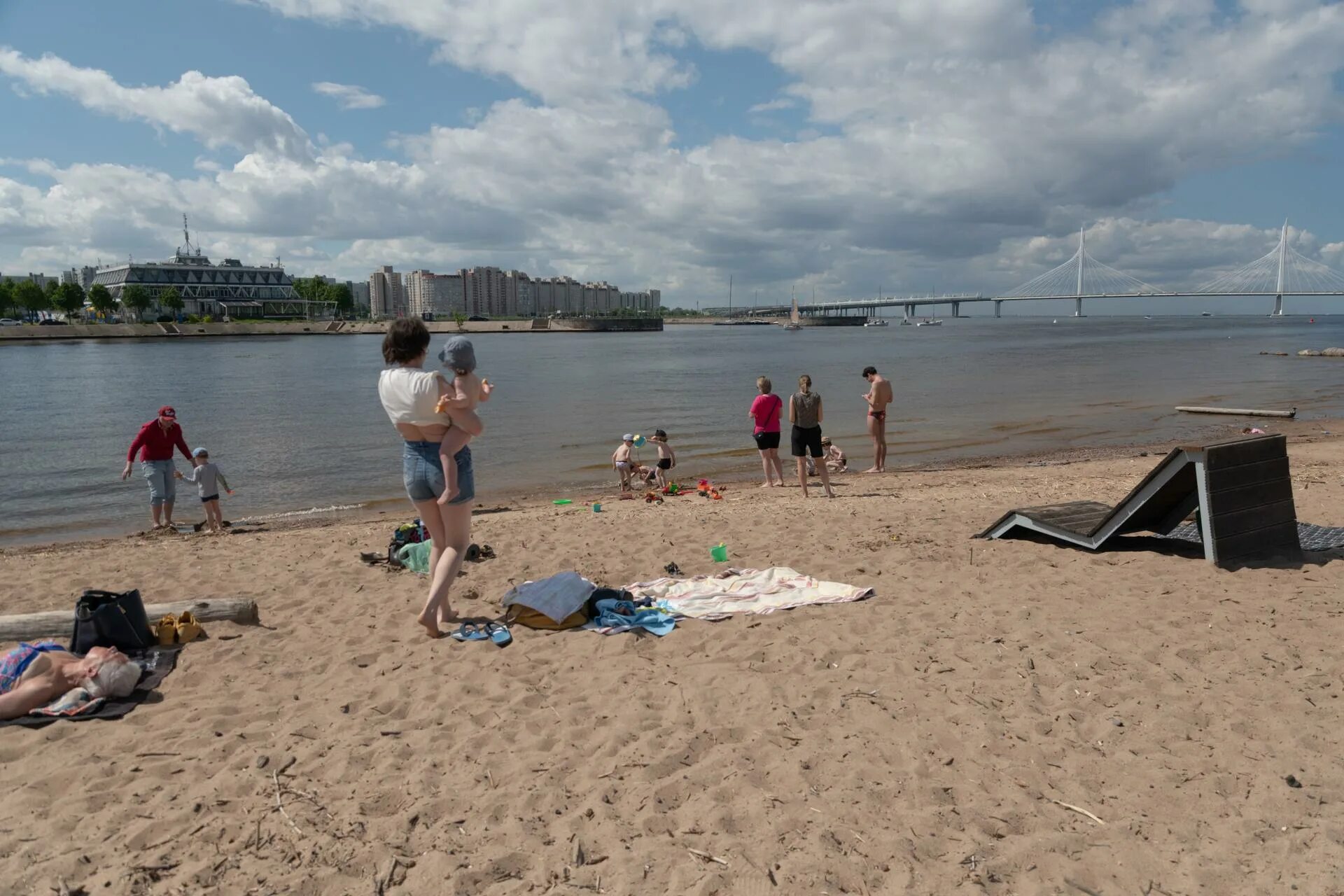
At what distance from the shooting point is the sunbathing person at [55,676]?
3.76 m

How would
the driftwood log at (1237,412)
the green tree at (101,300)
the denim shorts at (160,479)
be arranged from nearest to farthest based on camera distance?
the denim shorts at (160,479) < the driftwood log at (1237,412) < the green tree at (101,300)

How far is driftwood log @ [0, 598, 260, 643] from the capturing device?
15.1 feet

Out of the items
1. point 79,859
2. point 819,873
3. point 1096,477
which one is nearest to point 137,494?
point 79,859

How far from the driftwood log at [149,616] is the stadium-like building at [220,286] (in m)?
162

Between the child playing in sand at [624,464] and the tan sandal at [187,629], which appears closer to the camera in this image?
the tan sandal at [187,629]

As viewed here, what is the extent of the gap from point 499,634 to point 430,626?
40 centimetres

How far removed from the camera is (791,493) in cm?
1052

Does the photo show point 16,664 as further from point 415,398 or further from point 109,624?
point 415,398

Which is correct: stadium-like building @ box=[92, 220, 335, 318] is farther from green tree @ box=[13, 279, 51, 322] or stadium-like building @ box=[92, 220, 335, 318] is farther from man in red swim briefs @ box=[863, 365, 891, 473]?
man in red swim briefs @ box=[863, 365, 891, 473]

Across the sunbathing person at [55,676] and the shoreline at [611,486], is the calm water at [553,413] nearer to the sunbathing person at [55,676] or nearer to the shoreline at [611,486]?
the shoreline at [611,486]

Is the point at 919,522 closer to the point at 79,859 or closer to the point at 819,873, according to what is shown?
the point at 819,873

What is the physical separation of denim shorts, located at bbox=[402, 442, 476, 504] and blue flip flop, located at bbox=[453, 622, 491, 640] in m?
0.82

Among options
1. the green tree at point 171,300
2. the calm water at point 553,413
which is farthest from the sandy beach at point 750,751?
the green tree at point 171,300

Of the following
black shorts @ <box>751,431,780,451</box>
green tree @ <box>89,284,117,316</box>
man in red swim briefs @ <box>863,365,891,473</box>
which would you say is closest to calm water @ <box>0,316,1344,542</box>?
man in red swim briefs @ <box>863,365,891,473</box>
